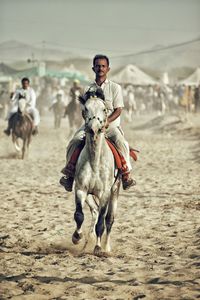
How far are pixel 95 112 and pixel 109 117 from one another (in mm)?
690

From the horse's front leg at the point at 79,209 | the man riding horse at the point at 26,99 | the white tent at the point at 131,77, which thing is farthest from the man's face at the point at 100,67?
the white tent at the point at 131,77

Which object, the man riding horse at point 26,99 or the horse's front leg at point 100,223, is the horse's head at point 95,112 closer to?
the horse's front leg at point 100,223

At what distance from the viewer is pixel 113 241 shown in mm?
7691

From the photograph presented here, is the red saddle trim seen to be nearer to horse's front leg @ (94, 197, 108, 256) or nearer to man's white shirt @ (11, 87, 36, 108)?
horse's front leg @ (94, 197, 108, 256)

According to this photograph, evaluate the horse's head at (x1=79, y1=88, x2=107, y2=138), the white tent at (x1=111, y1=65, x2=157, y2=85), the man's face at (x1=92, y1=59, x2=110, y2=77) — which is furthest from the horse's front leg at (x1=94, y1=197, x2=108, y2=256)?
the white tent at (x1=111, y1=65, x2=157, y2=85)

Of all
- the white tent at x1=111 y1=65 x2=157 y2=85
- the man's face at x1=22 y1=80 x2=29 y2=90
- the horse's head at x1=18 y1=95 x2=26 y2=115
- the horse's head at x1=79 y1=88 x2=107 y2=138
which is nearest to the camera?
the horse's head at x1=79 y1=88 x2=107 y2=138

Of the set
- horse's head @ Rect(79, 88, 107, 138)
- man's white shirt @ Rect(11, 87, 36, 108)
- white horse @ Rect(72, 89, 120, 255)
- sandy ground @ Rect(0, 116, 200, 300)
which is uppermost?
man's white shirt @ Rect(11, 87, 36, 108)

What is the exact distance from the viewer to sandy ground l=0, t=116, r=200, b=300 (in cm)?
539

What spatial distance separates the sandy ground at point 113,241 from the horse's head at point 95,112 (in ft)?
5.19

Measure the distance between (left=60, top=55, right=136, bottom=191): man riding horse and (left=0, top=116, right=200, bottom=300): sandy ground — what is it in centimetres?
106

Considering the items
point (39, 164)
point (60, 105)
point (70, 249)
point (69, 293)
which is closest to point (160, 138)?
point (60, 105)

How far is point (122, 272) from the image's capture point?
5.98 meters

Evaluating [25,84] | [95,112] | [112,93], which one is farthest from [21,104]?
[95,112]

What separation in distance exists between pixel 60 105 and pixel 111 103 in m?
26.2
